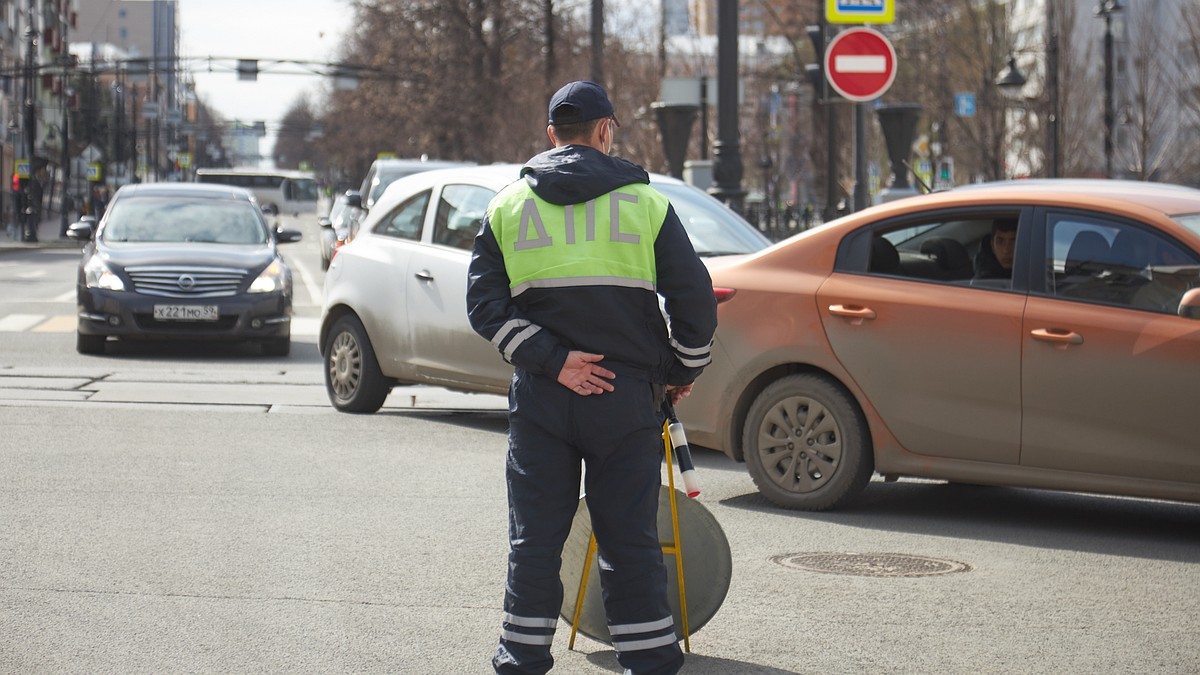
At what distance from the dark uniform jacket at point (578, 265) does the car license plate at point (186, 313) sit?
1172 cm

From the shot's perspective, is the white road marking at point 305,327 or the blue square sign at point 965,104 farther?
the blue square sign at point 965,104

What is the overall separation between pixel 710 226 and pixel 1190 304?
14.4 feet

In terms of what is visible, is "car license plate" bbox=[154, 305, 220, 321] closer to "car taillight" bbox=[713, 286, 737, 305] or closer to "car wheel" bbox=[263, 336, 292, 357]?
"car wheel" bbox=[263, 336, 292, 357]

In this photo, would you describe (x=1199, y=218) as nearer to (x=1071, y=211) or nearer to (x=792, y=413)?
(x=1071, y=211)

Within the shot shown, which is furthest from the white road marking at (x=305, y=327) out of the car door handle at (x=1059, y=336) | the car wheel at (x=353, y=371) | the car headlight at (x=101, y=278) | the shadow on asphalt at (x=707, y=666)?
the shadow on asphalt at (x=707, y=666)

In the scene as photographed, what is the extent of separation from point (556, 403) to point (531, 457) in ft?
0.51

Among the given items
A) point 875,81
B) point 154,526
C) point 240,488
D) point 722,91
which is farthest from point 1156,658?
point 722,91

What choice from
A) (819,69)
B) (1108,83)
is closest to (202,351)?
(819,69)

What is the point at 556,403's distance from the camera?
4.85 meters

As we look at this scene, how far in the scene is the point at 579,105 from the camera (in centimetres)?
492

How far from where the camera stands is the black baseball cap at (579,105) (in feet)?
16.1

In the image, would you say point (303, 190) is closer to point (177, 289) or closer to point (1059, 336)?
point (177, 289)

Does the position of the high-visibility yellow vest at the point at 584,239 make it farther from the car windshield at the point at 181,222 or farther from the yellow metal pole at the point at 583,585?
the car windshield at the point at 181,222

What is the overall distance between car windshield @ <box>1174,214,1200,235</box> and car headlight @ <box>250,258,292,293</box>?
10.2 metres
